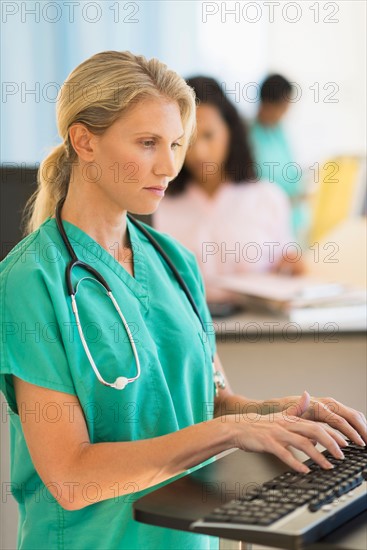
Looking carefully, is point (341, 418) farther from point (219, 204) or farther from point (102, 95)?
point (219, 204)

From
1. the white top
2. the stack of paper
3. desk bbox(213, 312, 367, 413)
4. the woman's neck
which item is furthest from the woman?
the woman's neck

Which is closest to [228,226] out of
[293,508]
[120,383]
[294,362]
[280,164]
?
[280,164]

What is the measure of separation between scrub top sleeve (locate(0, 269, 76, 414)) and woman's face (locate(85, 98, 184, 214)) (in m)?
0.18

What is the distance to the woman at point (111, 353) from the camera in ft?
3.71

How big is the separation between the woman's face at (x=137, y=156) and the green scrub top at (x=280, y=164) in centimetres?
271

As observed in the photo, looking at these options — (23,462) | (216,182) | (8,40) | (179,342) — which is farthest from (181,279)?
(8,40)

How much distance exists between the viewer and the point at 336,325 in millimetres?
2396

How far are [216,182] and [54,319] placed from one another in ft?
7.45

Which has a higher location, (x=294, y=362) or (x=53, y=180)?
(x=53, y=180)

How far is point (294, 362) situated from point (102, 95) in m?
1.28

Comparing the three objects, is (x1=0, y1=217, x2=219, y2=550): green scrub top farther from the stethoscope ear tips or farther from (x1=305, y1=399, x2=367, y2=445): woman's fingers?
(x1=305, y1=399, x2=367, y2=445): woman's fingers

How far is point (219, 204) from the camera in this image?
340cm

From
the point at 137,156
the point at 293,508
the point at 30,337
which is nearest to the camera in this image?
the point at 293,508

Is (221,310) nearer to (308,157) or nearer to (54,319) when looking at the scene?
(54,319)
